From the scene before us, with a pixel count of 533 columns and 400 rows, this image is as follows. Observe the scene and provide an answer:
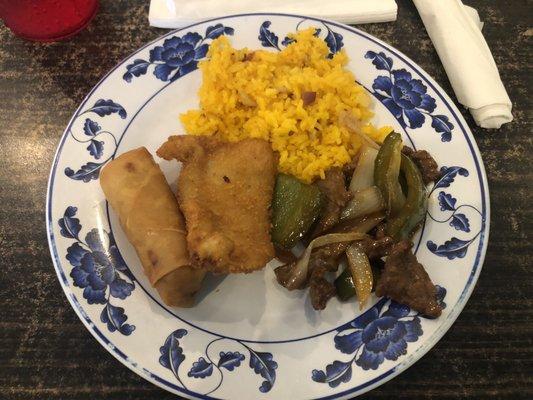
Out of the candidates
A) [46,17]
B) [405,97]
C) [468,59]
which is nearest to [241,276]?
[405,97]

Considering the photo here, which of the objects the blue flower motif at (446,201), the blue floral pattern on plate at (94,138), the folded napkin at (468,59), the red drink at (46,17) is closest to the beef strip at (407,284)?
the blue flower motif at (446,201)

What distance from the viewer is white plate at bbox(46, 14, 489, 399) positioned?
190 centimetres

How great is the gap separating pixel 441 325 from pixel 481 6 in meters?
2.25

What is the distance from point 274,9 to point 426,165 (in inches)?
54.7

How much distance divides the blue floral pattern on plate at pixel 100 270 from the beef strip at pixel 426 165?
1.44 meters

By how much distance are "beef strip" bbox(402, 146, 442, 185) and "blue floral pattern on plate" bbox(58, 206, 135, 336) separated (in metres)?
1.44

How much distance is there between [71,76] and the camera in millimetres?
2846

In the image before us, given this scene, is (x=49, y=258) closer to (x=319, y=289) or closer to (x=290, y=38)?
(x=319, y=289)

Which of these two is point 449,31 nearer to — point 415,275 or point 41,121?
point 415,275

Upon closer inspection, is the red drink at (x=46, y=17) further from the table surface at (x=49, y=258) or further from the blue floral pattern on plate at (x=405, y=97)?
the blue floral pattern on plate at (x=405, y=97)

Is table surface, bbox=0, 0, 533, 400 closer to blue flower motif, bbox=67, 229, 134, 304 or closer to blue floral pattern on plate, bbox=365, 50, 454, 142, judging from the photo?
blue flower motif, bbox=67, 229, 134, 304

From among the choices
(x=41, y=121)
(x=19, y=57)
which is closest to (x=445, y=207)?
(x=41, y=121)

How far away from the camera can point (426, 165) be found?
220 centimetres

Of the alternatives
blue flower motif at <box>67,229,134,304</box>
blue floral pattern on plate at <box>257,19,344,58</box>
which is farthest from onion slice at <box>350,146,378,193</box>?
blue flower motif at <box>67,229,134,304</box>
